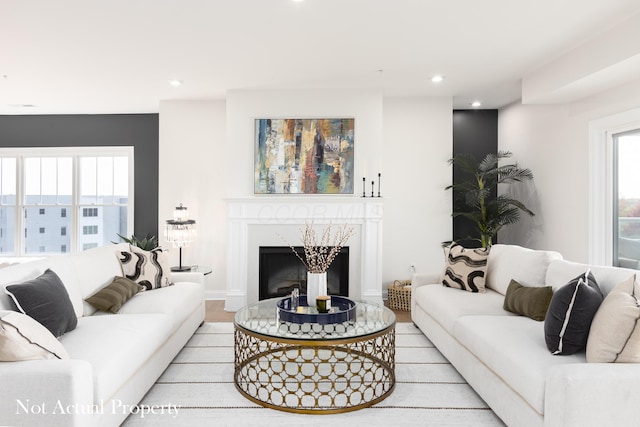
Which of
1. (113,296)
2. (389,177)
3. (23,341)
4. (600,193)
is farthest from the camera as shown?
(389,177)

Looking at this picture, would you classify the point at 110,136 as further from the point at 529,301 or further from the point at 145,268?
the point at 529,301

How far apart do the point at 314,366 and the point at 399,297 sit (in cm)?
246

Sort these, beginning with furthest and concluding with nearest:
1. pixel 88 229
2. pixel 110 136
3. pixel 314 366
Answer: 1. pixel 88 229
2. pixel 110 136
3. pixel 314 366

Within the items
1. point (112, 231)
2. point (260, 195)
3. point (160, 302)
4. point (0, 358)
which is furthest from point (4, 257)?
point (0, 358)

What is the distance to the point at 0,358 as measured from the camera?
185cm

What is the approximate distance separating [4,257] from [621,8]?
25.5 ft

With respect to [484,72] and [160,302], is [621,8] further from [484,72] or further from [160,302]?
[160,302]

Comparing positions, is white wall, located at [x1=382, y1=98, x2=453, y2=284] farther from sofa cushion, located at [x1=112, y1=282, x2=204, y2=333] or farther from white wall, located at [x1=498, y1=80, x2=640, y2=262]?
sofa cushion, located at [x1=112, y1=282, x2=204, y2=333]

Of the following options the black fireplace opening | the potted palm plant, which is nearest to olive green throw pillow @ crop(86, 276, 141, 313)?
the black fireplace opening

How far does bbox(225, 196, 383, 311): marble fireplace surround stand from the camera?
5.05m

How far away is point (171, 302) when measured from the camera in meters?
3.38

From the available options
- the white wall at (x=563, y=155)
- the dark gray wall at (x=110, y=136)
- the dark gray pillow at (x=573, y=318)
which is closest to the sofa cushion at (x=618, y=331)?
the dark gray pillow at (x=573, y=318)

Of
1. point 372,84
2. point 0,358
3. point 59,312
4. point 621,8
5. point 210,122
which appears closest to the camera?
point 0,358

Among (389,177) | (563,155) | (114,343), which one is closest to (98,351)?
(114,343)
